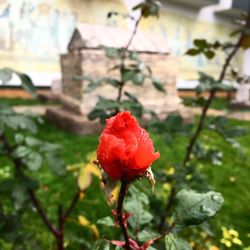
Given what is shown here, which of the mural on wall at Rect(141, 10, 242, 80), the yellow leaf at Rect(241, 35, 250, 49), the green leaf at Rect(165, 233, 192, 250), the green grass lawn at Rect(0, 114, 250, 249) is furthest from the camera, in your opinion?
the mural on wall at Rect(141, 10, 242, 80)

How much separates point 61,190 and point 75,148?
117cm

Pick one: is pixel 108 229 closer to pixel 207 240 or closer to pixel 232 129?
pixel 207 240

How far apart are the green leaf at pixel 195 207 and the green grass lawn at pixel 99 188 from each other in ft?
2.71

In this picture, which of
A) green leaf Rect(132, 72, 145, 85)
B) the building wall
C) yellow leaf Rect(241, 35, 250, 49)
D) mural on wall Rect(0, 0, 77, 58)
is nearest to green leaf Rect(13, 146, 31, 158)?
green leaf Rect(132, 72, 145, 85)

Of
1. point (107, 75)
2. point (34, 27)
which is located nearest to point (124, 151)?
point (107, 75)

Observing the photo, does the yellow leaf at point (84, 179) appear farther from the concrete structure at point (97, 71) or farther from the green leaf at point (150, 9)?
the concrete structure at point (97, 71)

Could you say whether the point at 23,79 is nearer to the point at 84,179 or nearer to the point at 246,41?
the point at 84,179

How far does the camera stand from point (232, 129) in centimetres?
150

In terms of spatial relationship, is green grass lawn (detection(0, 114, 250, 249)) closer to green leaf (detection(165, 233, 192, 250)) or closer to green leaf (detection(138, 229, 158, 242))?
green leaf (detection(138, 229, 158, 242))

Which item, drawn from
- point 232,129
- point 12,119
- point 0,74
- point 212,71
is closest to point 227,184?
point 232,129

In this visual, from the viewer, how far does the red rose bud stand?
0.42m

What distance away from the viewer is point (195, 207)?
2.10 feet

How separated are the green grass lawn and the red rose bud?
102cm

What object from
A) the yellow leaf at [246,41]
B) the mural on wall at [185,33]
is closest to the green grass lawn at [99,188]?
the yellow leaf at [246,41]
